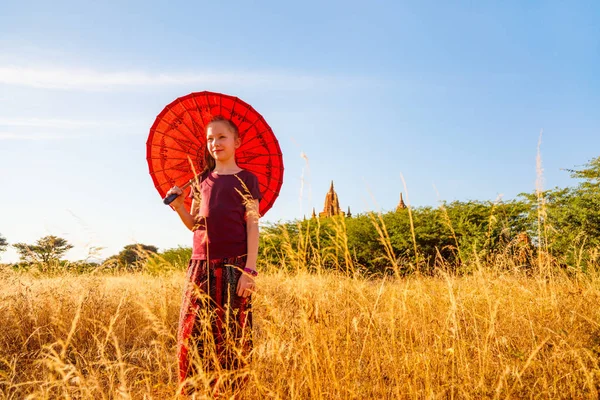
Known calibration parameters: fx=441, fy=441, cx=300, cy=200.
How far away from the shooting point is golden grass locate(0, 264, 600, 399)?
2.29 meters

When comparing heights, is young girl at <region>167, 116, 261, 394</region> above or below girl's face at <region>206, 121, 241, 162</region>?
below

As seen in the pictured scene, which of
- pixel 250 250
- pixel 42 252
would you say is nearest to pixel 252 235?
pixel 250 250

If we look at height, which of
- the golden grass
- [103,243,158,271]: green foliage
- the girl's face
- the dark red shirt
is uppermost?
the girl's face

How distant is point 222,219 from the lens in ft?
9.06

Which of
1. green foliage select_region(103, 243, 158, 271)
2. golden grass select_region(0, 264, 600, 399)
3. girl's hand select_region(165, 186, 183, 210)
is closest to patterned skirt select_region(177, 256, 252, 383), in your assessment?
golden grass select_region(0, 264, 600, 399)

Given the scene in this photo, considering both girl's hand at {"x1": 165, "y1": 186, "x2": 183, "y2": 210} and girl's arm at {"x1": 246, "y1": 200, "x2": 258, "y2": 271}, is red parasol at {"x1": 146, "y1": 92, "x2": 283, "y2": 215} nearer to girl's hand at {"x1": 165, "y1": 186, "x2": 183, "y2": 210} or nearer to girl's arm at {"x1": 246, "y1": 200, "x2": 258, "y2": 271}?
girl's hand at {"x1": 165, "y1": 186, "x2": 183, "y2": 210}

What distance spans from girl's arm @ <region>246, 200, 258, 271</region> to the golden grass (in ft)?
1.06

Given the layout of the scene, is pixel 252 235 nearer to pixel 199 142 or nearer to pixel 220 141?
pixel 220 141

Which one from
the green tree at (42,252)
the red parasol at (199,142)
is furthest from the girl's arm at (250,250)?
the green tree at (42,252)

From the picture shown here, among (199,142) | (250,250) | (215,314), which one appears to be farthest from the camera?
(199,142)

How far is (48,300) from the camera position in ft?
16.5

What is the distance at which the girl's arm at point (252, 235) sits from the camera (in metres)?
2.67

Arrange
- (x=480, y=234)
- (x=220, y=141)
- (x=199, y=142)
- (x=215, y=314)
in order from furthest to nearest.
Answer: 1. (x=480, y=234)
2. (x=199, y=142)
3. (x=220, y=141)
4. (x=215, y=314)

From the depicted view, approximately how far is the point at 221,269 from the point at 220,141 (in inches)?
33.6
